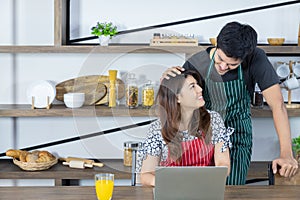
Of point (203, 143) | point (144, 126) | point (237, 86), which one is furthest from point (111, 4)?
point (144, 126)

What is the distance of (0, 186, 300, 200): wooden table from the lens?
6.84 feet

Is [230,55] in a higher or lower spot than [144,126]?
higher

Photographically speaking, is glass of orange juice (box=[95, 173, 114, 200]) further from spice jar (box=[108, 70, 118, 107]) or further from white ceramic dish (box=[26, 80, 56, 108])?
white ceramic dish (box=[26, 80, 56, 108])

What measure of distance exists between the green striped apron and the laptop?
857 millimetres

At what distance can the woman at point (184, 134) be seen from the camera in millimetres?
2306

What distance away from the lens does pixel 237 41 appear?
94.3 inches

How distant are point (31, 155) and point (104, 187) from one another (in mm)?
1492

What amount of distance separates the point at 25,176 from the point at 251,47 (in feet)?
5.37

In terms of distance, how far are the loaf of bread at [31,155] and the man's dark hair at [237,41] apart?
1.47 m

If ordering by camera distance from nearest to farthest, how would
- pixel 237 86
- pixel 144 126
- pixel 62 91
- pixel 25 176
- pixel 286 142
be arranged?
1. pixel 144 126
2. pixel 286 142
3. pixel 237 86
4. pixel 25 176
5. pixel 62 91

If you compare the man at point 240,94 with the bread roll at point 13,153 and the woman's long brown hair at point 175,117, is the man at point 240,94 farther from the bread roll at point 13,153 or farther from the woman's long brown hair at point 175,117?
the bread roll at point 13,153

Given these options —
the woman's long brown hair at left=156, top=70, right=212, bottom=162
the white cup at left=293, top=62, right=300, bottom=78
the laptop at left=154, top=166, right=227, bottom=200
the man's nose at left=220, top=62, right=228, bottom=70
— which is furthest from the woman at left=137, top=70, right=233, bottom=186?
the white cup at left=293, top=62, right=300, bottom=78

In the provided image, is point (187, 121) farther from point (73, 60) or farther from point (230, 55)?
point (73, 60)

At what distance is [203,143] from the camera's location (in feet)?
8.43
